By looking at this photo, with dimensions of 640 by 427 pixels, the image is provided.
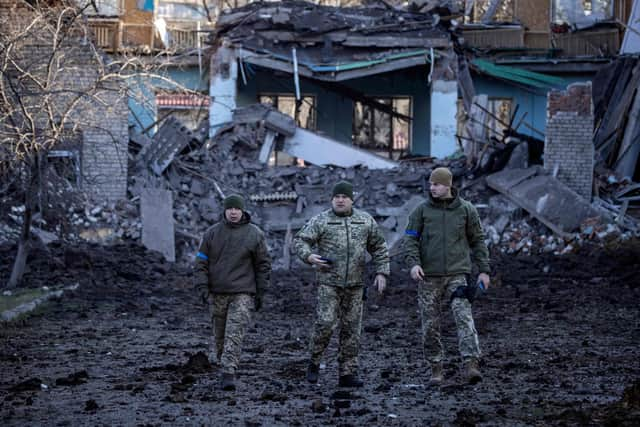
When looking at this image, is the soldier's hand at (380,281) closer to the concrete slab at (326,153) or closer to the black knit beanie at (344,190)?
the black knit beanie at (344,190)

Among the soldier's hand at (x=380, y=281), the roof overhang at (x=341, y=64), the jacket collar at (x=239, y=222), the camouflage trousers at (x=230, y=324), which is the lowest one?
the camouflage trousers at (x=230, y=324)

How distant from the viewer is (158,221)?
2134 cm

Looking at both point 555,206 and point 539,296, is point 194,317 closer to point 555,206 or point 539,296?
point 539,296

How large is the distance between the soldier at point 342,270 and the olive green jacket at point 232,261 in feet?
1.49

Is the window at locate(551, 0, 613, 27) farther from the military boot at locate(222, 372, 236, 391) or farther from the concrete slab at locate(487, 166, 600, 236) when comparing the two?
the military boot at locate(222, 372, 236, 391)

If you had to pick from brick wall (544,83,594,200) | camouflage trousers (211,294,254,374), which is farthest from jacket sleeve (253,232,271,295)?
brick wall (544,83,594,200)

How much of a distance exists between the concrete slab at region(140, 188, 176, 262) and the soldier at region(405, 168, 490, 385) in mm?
12997

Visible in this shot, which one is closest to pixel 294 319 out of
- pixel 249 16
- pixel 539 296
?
pixel 539 296

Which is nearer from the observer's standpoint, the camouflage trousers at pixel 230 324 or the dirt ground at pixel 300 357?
the dirt ground at pixel 300 357

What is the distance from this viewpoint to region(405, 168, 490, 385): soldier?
26.8 feet

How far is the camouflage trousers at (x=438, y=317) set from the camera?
26.7ft

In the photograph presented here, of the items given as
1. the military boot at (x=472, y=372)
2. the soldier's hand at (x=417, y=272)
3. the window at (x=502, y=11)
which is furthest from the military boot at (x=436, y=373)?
the window at (x=502, y=11)

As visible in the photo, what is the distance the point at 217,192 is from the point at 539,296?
→ 9.49 m

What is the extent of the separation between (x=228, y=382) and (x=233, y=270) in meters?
0.95
